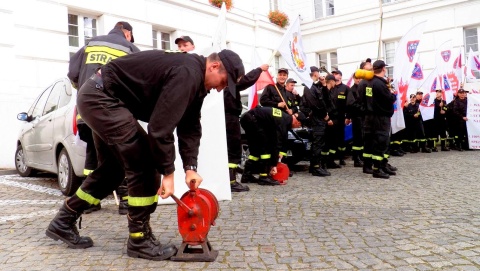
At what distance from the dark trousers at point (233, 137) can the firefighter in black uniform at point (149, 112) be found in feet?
9.99

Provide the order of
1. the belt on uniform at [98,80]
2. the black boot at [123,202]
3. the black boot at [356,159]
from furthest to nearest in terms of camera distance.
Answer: the black boot at [356,159]
the black boot at [123,202]
the belt on uniform at [98,80]

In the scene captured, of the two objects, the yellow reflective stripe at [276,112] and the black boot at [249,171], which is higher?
the yellow reflective stripe at [276,112]

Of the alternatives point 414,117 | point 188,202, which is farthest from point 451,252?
point 414,117

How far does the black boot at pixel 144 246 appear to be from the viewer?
3375 millimetres

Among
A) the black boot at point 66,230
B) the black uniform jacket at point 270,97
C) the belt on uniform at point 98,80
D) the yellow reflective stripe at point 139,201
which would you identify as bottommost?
the black boot at point 66,230

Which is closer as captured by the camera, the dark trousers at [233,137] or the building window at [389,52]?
the dark trousers at [233,137]

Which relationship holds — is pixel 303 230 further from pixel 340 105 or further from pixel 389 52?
pixel 389 52

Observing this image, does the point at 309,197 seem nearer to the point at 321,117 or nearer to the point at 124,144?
the point at 321,117

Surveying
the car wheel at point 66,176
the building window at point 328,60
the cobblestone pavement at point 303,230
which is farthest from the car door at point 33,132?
the building window at point 328,60

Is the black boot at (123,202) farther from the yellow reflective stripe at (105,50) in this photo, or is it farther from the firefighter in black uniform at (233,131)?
the firefighter in black uniform at (233,131)

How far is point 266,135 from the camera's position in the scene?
7227 mm

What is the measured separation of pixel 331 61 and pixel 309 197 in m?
15.8

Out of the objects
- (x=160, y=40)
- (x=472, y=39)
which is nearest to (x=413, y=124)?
(x=472, y=39)

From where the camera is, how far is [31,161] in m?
7.60
